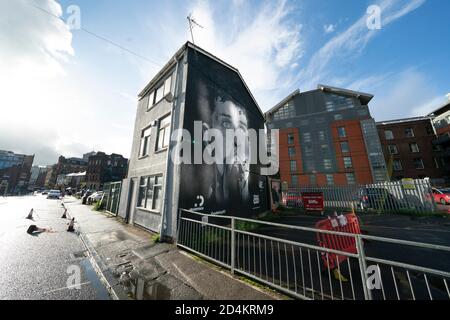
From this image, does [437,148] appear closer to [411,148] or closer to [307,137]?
[411,148]

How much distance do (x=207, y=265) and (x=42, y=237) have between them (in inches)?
307

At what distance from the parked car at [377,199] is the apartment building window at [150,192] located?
16.4 metres

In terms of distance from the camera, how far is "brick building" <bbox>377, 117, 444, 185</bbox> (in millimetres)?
30078

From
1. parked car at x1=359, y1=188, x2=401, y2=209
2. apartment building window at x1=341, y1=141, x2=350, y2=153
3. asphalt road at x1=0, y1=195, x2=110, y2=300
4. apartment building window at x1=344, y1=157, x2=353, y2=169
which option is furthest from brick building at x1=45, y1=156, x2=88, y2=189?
parked car at x1=359, y1=188, x2=401, y2=209

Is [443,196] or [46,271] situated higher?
[443,196]

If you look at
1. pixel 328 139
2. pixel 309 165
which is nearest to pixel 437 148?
pixel 328 139

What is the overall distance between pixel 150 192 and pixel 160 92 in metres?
6.13

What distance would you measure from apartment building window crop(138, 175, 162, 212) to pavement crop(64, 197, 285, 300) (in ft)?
6.12

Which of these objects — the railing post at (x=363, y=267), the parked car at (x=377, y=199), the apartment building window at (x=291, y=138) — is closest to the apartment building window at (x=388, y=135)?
the apartment building window at (x=291, y=138)

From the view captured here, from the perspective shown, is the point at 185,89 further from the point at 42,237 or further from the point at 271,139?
the point at 271,139

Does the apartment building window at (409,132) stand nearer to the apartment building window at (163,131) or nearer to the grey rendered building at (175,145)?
the grey rendered building at (175,145)

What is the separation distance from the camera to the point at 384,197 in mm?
13078

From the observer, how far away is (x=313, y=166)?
108 ft
